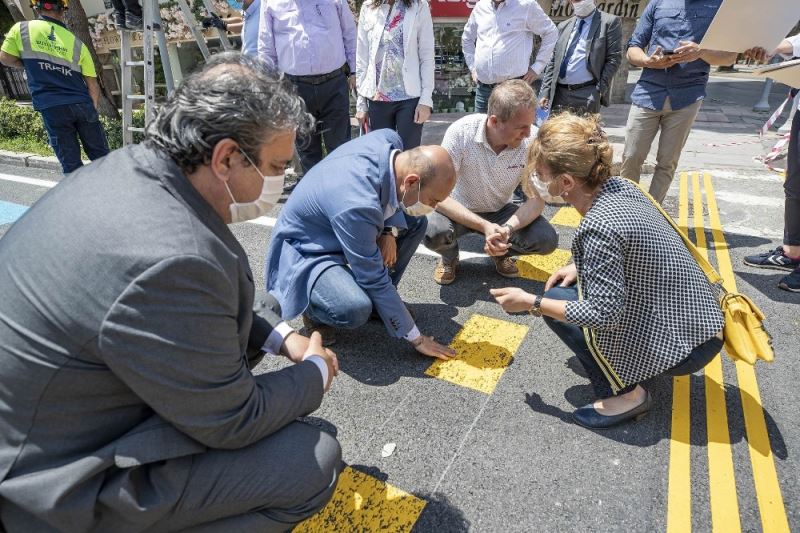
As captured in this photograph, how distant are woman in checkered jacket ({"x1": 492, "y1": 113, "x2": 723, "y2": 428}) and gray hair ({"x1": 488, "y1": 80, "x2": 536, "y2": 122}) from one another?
97cm

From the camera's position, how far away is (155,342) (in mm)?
1151

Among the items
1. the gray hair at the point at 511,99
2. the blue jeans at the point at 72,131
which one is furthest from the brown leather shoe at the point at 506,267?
the blue jeans at the point at 72,131

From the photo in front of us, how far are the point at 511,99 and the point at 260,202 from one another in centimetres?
204

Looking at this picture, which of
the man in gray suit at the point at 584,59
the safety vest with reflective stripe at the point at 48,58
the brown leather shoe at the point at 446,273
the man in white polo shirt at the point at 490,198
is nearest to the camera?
the man in white polo shirt at the point at 490,198

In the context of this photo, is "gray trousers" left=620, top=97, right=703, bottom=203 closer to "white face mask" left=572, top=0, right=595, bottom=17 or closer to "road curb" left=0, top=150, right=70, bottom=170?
"white face mask" left=572, top=0, right=595, bottom=17

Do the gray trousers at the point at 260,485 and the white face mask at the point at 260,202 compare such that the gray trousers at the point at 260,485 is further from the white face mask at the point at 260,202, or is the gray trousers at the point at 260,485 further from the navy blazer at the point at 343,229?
the navy blazer at the point at 343,229

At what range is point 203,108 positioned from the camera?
4.27ft

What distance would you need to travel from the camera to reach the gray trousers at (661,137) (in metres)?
3.91

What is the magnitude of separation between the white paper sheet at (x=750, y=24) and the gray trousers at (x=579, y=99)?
1609mm

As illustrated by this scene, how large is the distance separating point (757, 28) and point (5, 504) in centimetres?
427

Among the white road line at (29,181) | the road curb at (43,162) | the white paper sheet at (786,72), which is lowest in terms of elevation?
the white road line at (29,181)

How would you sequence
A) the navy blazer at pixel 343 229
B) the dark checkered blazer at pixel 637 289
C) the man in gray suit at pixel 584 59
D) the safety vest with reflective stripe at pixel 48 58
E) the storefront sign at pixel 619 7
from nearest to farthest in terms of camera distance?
the dark checkered blazer at pixel 637 289
the navy blazer at pixel 343 229
the man in gray suit at pixel 584 59
the safety vest with reflective stripe at pixel 48 58
the storefront sign at pixel 619 7

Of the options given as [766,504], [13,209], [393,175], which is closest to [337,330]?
[393,175]

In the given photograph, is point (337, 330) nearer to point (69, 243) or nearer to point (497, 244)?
point (497, 244)
